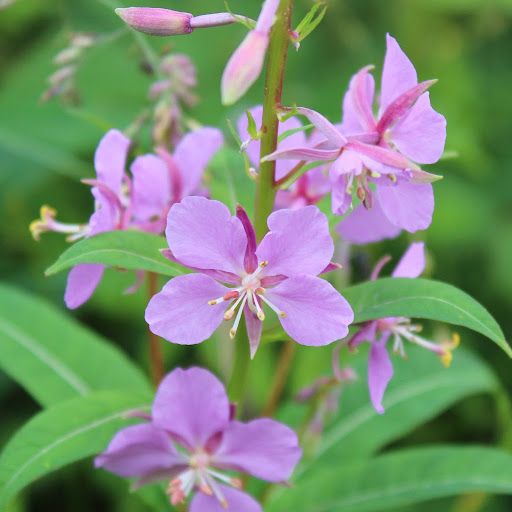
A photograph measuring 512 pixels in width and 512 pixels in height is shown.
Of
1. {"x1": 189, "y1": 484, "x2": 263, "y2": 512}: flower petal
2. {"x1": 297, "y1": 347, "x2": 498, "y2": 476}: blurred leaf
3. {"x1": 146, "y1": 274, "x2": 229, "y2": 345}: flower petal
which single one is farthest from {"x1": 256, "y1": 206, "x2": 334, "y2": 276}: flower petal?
{"x1": 297, "y1": 347, "x2": 498, "y2": 476}: blurred leaf

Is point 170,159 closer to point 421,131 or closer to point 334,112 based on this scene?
point 421,131

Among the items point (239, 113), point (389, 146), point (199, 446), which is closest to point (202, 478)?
point (199, 446)

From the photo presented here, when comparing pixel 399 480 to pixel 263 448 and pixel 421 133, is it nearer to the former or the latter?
pixel 263 448

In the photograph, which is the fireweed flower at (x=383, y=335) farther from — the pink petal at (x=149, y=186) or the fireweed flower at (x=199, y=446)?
the pink petal at (x=149, y=186)

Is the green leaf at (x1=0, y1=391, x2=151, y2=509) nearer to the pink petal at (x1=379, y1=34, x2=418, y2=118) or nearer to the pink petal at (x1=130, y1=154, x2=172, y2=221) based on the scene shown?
the pink petal at (x1=130, y1=154, x2=172, y2=221)

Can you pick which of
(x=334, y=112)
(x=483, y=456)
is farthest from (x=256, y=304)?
(x=334, y=112)

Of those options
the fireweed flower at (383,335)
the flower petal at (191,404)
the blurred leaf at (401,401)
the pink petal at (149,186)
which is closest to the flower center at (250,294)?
the flower petal at (191,404)

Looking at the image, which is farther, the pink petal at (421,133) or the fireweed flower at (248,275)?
the pink petal at (421,133)
